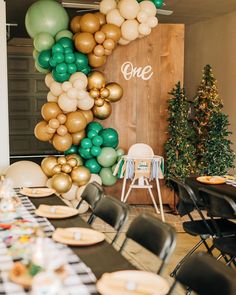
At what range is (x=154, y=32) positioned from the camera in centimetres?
664

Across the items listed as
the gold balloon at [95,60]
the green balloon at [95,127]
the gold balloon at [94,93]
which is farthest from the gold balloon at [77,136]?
the gold balloon at [95,60]

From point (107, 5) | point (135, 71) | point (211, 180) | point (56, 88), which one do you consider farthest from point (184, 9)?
point (211, 180)

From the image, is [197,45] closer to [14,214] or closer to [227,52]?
[227,52]

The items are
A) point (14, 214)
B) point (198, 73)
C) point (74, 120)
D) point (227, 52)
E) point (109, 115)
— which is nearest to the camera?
point (14, 214)

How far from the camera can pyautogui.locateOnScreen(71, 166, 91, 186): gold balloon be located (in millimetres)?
5863

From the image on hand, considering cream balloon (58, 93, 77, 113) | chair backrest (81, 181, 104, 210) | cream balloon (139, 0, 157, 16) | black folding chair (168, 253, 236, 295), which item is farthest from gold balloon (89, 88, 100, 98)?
black folding chair (168, 253, 236, 295)

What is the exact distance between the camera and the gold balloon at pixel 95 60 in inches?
233

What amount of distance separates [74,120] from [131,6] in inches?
63.1

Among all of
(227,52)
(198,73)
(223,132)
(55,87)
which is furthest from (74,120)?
(198,73)

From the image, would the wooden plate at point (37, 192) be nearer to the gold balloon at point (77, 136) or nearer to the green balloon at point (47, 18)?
the gold balloon at point (77, 136)

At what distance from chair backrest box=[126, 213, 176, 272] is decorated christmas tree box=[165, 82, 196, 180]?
154 inches

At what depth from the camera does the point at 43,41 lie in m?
5.88

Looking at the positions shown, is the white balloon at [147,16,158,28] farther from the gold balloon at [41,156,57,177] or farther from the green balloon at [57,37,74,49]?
the gold balloon at [41,156,57,177]

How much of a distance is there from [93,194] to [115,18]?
3.24 meters
